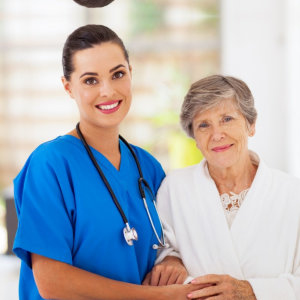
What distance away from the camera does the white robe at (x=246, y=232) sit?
5.13ft

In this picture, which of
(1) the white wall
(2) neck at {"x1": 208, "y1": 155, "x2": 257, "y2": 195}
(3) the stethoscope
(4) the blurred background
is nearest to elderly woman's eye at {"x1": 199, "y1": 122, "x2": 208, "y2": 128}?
(2) neck at {"x1": 208, "y1": 155, "x2": 257, "y2": 195}

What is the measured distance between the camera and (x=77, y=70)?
153cm

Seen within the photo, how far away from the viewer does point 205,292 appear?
1.49 meters

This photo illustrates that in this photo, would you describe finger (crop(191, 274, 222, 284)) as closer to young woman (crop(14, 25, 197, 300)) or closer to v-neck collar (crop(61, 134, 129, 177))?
young woman (crop(14, 25, 197, 300))

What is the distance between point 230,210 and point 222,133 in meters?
0.28

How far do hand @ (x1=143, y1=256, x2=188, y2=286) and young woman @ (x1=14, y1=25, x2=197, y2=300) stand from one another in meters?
0.02

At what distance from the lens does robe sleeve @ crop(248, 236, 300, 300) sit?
1.50 meters

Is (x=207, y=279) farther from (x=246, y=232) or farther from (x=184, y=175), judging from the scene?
(x=184, y=175)

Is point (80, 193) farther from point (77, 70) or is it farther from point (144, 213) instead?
point (77, 70)

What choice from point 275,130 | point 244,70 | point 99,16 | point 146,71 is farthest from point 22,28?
point 275,130

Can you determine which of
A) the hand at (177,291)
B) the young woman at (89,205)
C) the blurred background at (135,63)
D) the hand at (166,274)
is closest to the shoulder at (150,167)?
the young woman at (89,205)

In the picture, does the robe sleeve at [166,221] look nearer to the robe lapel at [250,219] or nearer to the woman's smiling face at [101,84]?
the robe lapel at [250,219]

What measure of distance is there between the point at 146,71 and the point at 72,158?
3564 mm

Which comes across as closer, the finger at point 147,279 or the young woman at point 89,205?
the young woman at point 89,205
